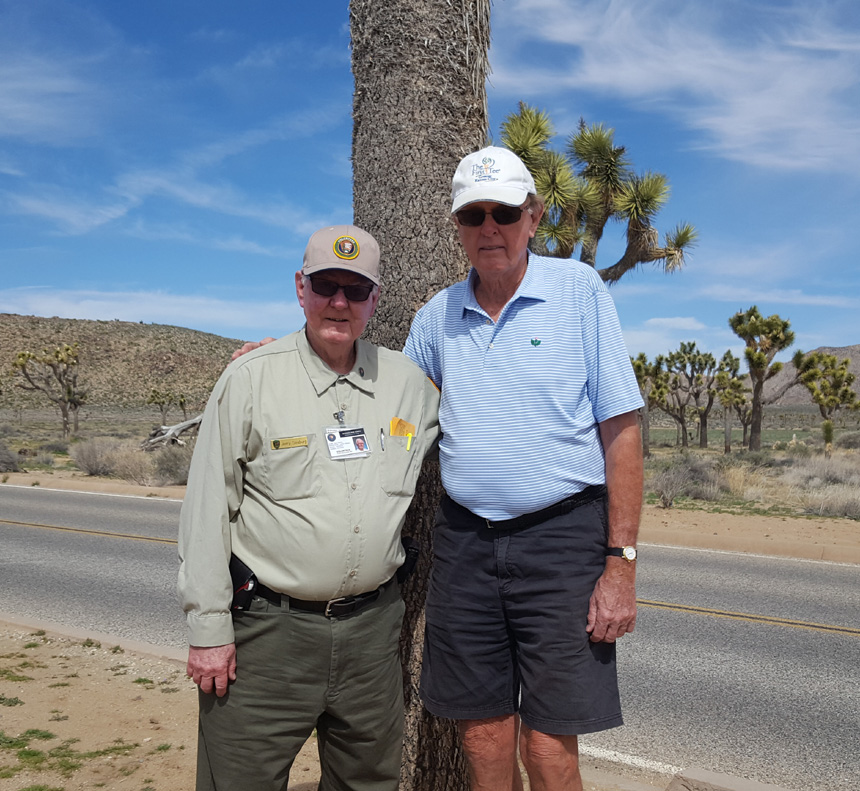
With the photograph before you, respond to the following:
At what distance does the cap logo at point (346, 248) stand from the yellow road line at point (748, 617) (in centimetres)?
580

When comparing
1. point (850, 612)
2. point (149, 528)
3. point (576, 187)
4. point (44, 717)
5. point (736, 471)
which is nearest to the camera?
point (44, 717)

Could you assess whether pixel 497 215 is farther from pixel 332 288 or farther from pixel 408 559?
pixel 408 559

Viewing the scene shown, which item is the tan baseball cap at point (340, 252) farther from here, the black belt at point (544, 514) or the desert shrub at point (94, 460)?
the desert shrub at point (94, 460)

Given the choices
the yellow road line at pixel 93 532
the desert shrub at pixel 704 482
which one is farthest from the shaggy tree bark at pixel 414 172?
the desert shrub at pixel 704 482

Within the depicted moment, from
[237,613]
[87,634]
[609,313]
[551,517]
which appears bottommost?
[87,634]

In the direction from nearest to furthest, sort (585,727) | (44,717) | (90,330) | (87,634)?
1. (585,727)
2. (44,717)
3. (87,634)
4. (90,330)

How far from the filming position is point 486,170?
2.50 m

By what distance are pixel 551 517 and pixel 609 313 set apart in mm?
649

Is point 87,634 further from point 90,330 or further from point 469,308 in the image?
point 90,330

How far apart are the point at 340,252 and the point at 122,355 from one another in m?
95.3

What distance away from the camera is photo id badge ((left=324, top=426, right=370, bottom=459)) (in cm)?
238

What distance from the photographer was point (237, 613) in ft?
7.74

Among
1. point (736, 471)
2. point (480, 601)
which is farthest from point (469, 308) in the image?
point (736, 471)

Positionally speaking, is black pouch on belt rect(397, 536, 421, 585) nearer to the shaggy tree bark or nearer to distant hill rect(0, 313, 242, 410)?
the shaggy tree bark
